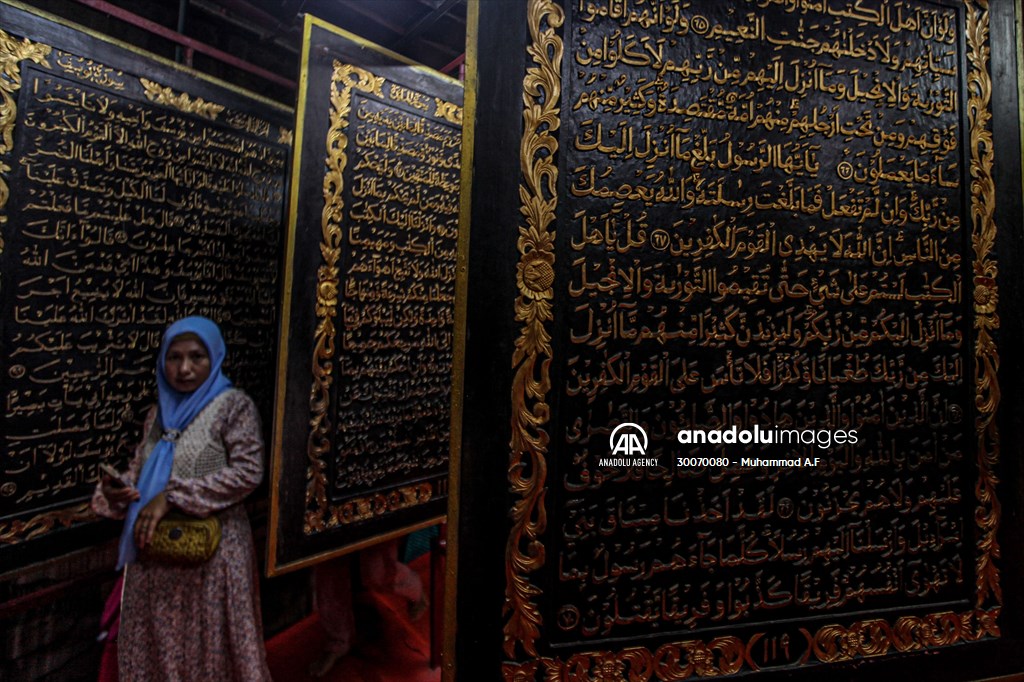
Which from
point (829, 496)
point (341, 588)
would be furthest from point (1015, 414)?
point (341, 588)

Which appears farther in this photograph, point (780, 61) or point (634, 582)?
point (780, 61)

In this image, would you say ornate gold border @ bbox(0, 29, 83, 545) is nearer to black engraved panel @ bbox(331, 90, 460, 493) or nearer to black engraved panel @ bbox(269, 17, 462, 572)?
black engraved panel @ bbox(269, 17, 462, 572)

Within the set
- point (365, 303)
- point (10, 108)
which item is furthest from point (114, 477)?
point (10, 108)

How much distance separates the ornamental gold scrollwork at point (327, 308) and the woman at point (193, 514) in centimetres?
22

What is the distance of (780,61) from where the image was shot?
4.58 ft

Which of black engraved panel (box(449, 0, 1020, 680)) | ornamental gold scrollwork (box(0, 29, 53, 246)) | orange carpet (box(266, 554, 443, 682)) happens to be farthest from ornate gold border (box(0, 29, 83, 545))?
black engraved panel (box(449, 0, 1020, 680))

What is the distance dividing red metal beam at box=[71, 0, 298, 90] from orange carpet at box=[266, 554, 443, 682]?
252 cm

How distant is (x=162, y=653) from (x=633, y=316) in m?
2.05

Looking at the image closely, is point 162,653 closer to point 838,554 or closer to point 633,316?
point 633,316

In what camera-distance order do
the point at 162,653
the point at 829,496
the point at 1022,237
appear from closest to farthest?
the point at 829,496 < the point at 1022,237 < the point at 162,653

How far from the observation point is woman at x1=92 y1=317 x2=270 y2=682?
183 cm

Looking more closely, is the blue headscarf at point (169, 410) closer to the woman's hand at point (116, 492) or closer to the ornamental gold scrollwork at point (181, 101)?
the woman's hand at point (116, 492)

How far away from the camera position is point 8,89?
1.72m

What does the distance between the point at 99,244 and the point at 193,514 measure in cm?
111
